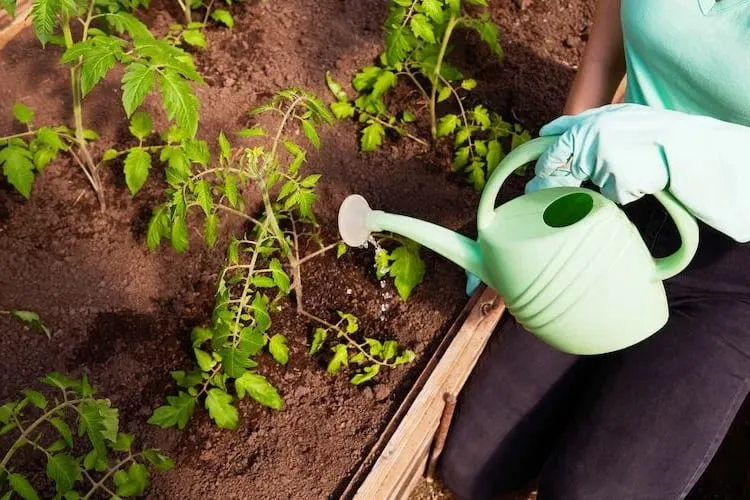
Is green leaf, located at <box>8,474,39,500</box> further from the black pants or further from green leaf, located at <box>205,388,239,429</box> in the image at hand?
the black pants

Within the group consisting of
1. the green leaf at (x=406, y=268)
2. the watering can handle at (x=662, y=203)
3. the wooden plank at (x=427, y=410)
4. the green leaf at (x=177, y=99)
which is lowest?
the wooden plank at (x=427, y=410)

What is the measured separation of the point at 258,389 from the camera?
1.31 m

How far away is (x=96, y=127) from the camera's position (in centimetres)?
161

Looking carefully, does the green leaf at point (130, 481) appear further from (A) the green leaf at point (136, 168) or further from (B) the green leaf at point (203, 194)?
(A) the green leaf at point (136, 168)

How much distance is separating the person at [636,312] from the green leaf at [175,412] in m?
0.52

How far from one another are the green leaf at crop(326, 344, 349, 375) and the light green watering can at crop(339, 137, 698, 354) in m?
0.42

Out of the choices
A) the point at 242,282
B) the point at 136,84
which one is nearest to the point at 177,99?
the point at 136,84

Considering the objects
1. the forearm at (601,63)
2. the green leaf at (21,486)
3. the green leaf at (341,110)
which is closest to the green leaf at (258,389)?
the green leaf at (21,486)

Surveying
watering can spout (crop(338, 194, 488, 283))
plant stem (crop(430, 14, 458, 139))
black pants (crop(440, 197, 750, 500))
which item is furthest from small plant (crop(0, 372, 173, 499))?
plant stem (crop(430, 14, 458, 139))

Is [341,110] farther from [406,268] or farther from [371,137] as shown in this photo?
[406,268]

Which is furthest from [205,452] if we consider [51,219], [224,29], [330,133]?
[224,29]

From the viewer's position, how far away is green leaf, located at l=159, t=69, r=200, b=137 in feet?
3.56

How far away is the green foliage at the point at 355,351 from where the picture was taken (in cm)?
141

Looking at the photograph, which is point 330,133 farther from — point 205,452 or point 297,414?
point 205,452
